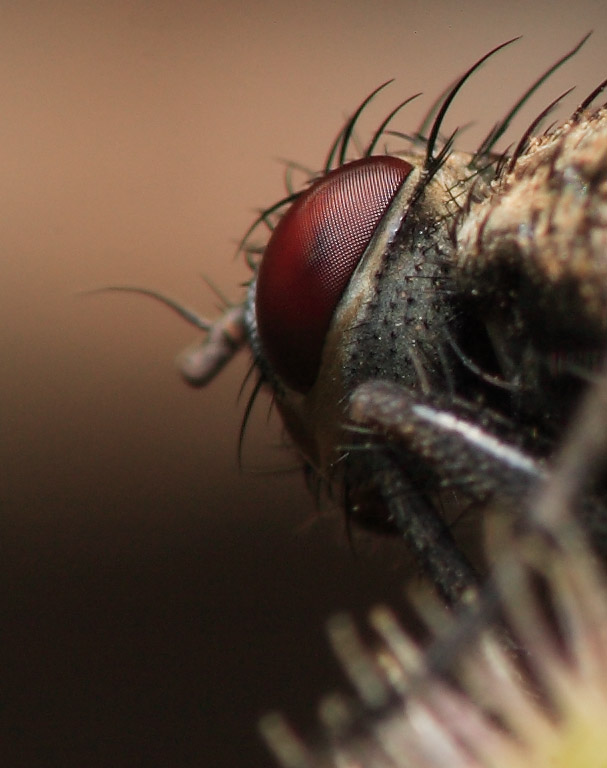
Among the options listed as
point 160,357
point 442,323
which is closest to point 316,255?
point 442,323

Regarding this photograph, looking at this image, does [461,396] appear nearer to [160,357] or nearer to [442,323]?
[442,323]

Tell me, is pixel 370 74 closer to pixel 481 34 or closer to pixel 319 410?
pixel 481 34

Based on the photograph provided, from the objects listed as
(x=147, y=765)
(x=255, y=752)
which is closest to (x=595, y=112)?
(x=255, y=752)

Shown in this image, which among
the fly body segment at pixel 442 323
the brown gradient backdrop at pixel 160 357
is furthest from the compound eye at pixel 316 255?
the brown gradient backdrop at pixel 160 357

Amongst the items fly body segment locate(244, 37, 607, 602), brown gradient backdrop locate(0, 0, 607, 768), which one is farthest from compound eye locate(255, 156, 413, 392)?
brown gradient backdrop locate(0, 0, 607, 768)

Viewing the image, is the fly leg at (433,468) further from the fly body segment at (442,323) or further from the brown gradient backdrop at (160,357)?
the brown gradient backdrop at (160,357)

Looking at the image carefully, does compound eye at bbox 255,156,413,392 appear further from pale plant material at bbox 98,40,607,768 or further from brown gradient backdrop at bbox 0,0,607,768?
brown gradient backdrop at bbox 0,0,607,768
